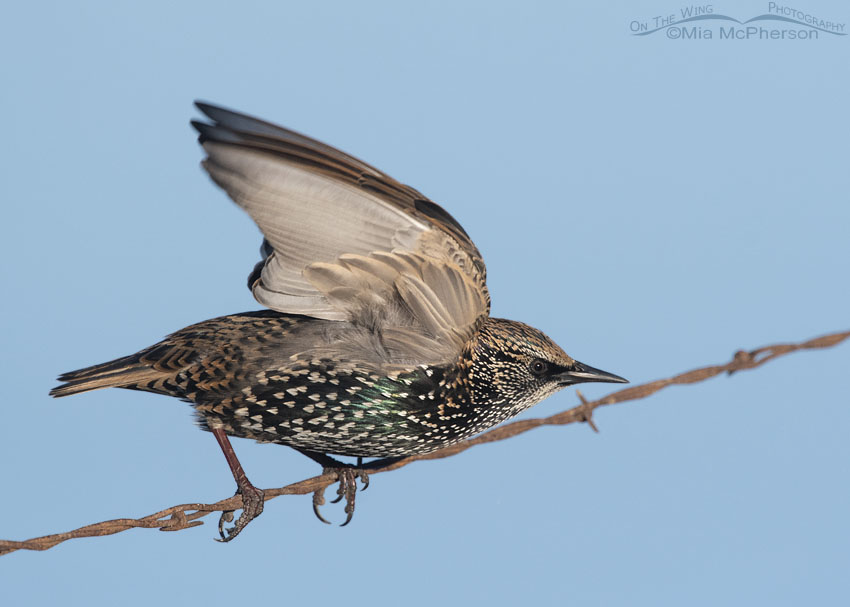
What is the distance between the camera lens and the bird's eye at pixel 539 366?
14.2 ft

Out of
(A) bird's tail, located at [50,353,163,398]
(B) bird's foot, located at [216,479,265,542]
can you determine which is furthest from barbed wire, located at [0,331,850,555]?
(A) bird's tail, located at [50,353,163,398]

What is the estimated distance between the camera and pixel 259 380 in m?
4.17

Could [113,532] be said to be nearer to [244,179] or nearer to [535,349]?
[244,179]

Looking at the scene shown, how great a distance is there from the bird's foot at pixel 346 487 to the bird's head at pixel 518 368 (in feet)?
3.07

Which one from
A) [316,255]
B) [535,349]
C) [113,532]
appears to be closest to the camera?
[113,532]

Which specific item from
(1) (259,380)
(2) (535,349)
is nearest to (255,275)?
(1) (259,380)

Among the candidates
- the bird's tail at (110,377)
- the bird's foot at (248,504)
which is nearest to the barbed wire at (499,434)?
the bird's foot at (248,504)

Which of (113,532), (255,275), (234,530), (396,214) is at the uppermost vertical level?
(396,214)

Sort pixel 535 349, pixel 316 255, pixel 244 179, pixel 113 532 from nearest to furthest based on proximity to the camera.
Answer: pixel 113 532
pixel 244 179
pixel 316 255
pixel 535 349

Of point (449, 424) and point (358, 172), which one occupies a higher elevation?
point (358, 172)

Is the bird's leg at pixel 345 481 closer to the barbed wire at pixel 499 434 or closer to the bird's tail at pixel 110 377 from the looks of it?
the barbed wire at pixel 499 434

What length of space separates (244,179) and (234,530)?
1.63 m

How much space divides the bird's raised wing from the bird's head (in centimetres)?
12

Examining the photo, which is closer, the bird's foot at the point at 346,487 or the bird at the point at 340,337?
the bird at the point at 340,337
